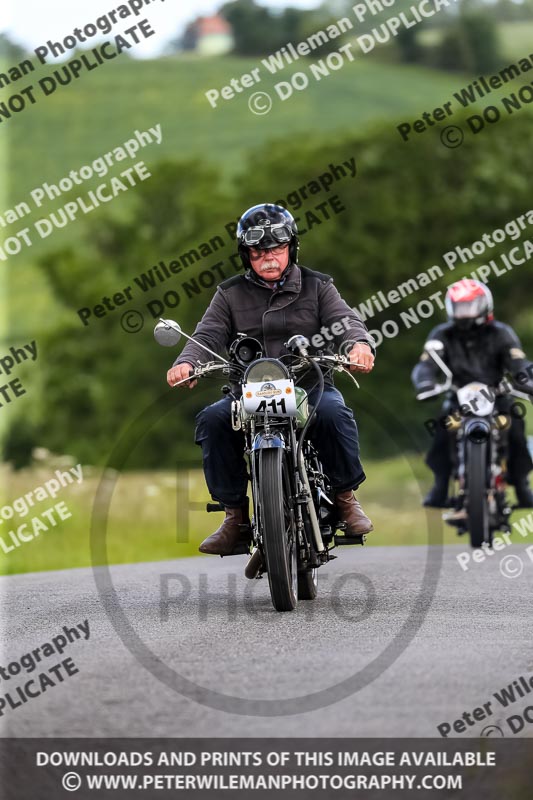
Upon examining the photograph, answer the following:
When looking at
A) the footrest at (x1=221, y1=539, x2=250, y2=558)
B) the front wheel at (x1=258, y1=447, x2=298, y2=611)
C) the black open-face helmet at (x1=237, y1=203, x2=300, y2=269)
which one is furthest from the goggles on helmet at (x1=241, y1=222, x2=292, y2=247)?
the footrest at (x1=221, y1=539, x2=250, y2=558)

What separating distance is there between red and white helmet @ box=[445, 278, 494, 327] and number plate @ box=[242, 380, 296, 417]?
17.2ft

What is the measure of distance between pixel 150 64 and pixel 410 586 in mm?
71837

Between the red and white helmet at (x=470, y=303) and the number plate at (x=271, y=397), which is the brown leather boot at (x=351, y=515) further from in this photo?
the red and white helmet at (x=470, y=303)

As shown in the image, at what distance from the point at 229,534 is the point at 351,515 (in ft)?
2.24

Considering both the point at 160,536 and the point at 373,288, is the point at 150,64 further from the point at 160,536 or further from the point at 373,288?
the point at 160,536

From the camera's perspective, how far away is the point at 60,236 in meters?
63.0

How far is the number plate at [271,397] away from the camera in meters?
7.14

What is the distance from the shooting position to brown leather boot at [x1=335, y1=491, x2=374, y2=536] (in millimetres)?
7801

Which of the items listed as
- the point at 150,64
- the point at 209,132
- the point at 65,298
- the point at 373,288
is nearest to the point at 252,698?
the point at 373,288

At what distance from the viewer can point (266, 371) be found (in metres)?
7.19

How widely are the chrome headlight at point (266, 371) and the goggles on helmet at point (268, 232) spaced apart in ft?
3.00

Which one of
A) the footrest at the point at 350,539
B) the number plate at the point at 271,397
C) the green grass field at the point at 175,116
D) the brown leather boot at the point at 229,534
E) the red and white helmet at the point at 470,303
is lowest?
the footrest at the point at 350,539

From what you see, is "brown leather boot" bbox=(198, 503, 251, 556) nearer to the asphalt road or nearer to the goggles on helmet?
the asphalt road
